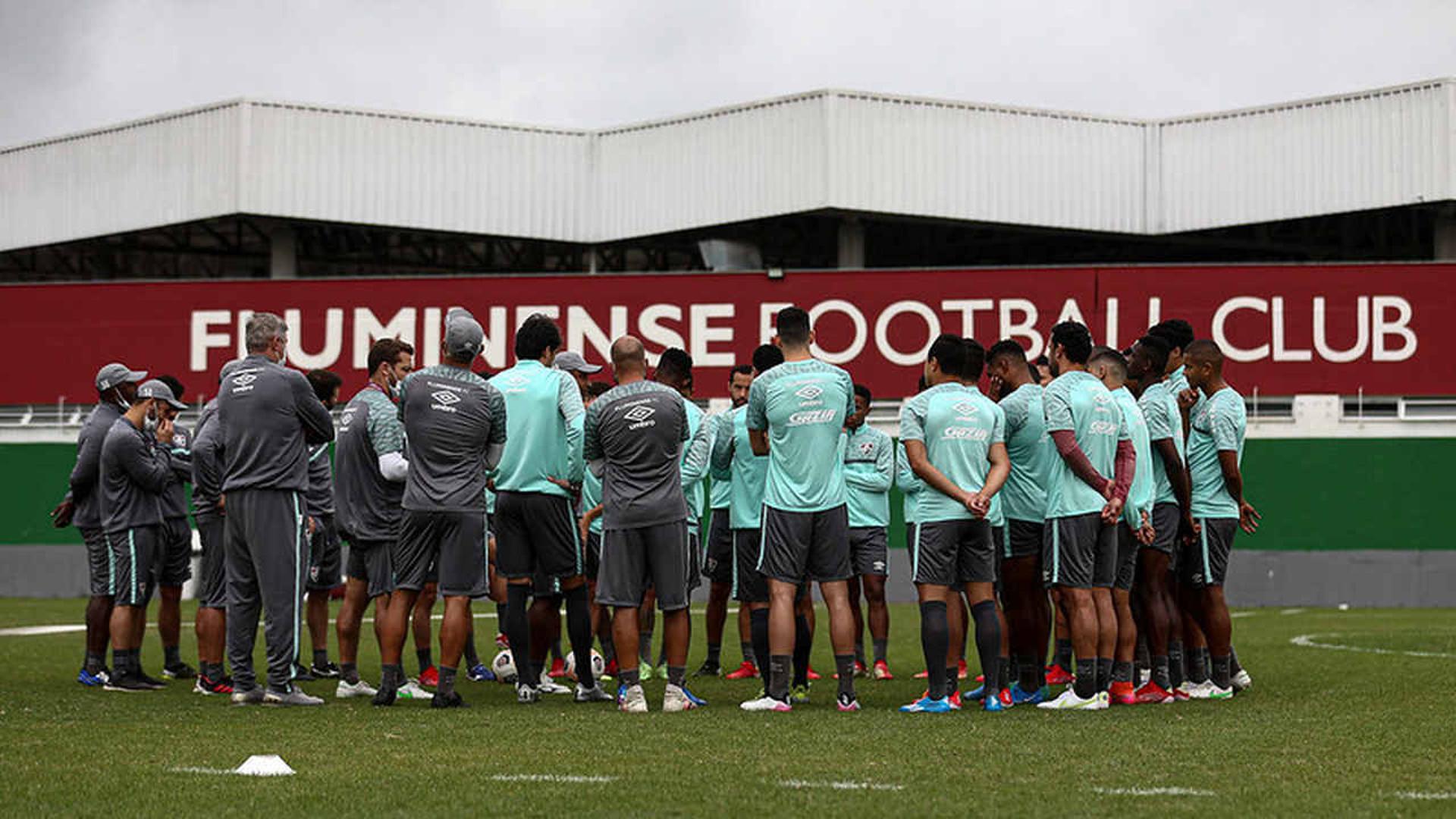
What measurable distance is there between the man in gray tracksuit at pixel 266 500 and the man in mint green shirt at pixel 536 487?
1.09m

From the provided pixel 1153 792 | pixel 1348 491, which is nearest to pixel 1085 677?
pixel 1153 792

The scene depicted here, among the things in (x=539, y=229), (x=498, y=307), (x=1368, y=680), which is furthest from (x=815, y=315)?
(x=1368, y=680)

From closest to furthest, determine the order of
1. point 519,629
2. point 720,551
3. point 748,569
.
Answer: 1. point 519,629
2. point 748,569
3. point 720,551

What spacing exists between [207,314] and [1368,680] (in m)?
23.6

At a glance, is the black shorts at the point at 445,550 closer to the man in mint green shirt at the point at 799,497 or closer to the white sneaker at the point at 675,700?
the white sneaker at the point at 675,700

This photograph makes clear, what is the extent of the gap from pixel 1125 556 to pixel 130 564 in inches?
254

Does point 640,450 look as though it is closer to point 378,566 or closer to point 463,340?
point 463,340

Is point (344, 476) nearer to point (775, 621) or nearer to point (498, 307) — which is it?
point (775, 621)

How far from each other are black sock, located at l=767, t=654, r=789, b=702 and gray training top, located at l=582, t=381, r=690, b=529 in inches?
37.0

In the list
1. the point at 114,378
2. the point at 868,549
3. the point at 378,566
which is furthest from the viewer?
the point at 868,549

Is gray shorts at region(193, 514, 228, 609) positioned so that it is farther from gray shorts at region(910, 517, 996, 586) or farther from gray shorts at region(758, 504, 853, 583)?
gray shorts at region(910, 517, 996, 586)

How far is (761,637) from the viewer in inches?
423

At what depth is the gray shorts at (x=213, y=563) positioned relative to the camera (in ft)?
37.6

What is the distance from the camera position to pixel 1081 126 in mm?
34406
